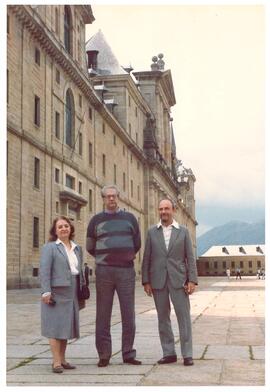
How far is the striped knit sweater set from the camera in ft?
22.2

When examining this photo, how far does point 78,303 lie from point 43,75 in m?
23.9

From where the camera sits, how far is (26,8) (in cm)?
2622

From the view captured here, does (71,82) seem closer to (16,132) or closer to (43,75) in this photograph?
(43,75)

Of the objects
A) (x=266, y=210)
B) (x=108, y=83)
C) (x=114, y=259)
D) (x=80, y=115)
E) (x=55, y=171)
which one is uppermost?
(x=108, y=83)

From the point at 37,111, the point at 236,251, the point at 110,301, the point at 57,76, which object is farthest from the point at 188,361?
the point at 236,251

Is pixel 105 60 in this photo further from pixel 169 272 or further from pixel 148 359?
pixel 148 359

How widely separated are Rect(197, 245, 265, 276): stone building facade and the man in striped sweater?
11467 cm

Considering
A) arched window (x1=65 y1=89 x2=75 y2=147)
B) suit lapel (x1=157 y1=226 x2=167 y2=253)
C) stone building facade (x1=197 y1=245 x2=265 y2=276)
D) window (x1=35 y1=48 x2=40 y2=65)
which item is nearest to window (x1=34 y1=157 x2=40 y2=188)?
window (x1=35 y1=48 x2=40 y2=65)

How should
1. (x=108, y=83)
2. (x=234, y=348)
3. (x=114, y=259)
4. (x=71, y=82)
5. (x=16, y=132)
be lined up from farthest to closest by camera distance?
1. (x=108, y=83)
2. (x=71, y=82)
3. (x=16, y=132)
4. (x=234, y=348)
5. (x=114, y=259)

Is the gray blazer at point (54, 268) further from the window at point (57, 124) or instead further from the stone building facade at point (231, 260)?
the stone building facade at point (231, 260)

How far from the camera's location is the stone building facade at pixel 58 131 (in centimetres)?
2541

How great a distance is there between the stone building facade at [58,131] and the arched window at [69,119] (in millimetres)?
54

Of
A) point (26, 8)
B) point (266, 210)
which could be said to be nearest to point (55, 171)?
point (26, 8)

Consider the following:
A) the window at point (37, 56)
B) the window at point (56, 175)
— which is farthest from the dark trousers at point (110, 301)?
the window at point (56, 175)
